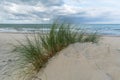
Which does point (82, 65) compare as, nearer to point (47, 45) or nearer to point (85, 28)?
point (47, 45)

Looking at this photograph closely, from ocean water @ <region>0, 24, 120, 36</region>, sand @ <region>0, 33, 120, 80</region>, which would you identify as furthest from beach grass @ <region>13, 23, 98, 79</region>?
ocean water @ <region>0, 24, 120, 36</region>

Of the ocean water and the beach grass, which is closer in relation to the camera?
the beach grass

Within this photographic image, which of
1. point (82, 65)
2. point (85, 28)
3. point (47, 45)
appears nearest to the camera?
point (82, 65)

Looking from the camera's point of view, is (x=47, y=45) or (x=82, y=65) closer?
(x=82, y=65)

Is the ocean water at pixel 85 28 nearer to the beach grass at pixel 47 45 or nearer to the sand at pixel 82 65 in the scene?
the beach grass at pixel 47 45

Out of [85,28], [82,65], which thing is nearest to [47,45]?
[82,65]

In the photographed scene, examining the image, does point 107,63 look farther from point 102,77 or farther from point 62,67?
point 62,67

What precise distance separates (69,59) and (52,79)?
49 centimetres

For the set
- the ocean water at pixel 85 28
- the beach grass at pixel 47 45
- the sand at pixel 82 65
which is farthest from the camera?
the ocean water at pixel 85 28

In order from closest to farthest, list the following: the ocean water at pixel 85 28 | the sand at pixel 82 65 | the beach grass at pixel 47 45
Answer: the sand at pixel 82 65 < the beach grass at pixel 47 45 < the ocean water at pixel 85 28

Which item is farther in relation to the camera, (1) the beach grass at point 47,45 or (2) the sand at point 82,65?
(1) the beach grass at point 47,45

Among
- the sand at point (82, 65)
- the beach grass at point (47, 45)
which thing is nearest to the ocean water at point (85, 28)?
the beach grass at point (47, 45)

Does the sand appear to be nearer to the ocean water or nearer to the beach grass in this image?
the beach grass

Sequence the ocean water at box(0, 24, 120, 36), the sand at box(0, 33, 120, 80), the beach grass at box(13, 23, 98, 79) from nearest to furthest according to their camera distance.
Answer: the sand at box(0, 33, 120, 80) → the beach grass at box(13, 23, 98, 79) → the ocean water at box(0, 24, 120, 36)
